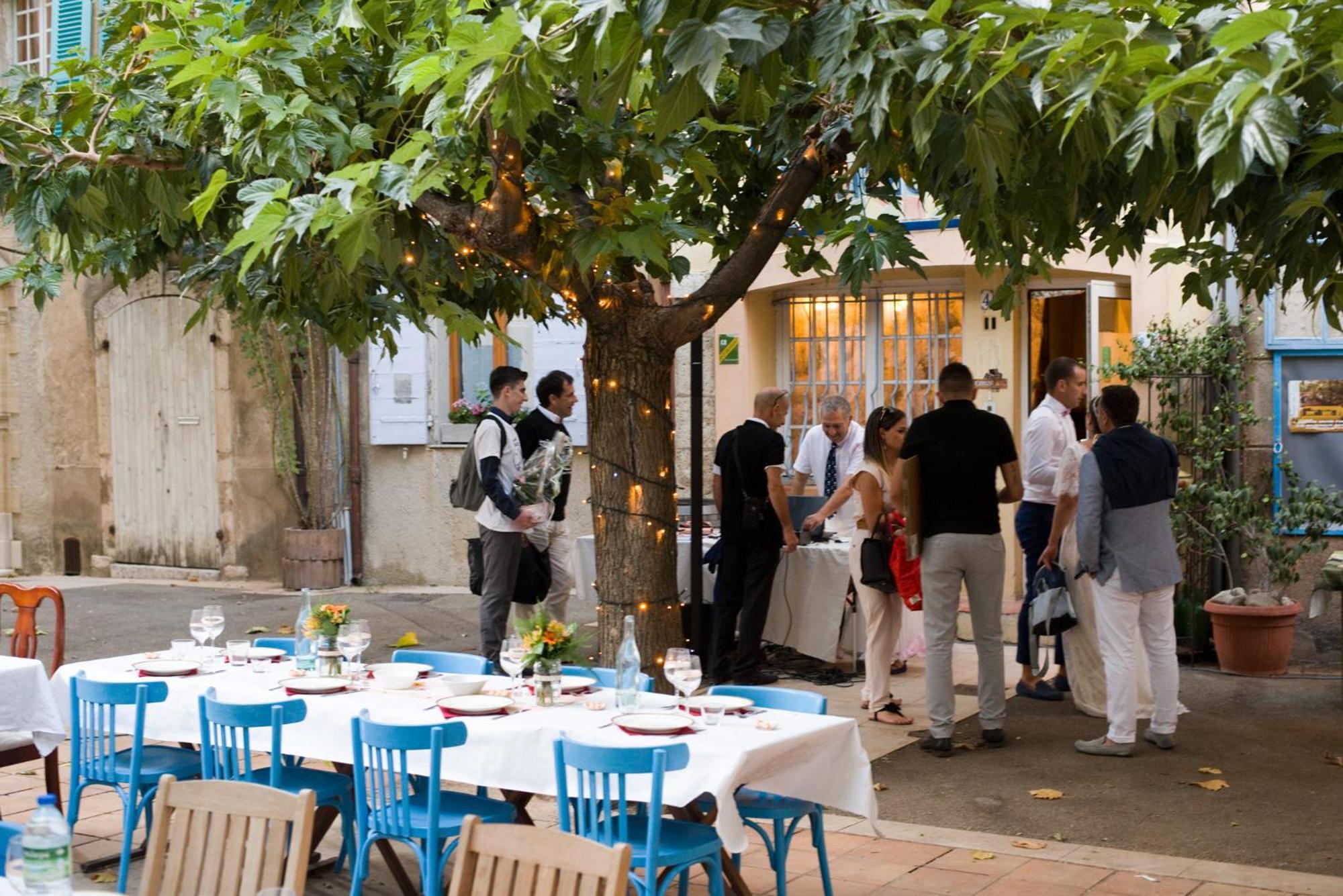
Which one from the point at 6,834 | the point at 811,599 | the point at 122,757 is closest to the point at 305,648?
the point at 122,757

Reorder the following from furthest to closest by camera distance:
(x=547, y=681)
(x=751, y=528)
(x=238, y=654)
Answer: (x=751, y=528)
(x=238, y=654)
(x=547, y=681)

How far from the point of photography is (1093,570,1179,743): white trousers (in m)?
7.43

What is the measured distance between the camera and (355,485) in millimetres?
14570

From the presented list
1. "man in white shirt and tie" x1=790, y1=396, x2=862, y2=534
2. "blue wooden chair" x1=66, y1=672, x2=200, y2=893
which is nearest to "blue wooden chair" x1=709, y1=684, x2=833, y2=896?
"blue wooden chair" x1=66, y1=672, x2=200, y2=893

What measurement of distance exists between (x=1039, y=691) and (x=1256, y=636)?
160 centimetres

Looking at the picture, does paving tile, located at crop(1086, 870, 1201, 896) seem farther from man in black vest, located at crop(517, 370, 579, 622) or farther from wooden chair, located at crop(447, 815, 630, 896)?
man in black vest, located at crop(517, 370, 579, 622)

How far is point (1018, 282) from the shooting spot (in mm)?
6656

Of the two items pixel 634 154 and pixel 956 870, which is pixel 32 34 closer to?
pixel 634 154

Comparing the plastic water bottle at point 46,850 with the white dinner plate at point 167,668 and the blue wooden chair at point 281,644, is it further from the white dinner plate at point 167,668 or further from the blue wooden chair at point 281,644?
the blue wooden chair at point 281,644

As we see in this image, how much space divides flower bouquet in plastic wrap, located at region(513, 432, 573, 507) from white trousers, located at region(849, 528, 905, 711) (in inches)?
71.1

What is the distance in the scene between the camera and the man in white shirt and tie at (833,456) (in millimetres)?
10219

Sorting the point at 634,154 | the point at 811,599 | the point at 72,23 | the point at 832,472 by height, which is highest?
the point at 72,23

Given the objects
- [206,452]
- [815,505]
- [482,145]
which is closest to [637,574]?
[482,145]

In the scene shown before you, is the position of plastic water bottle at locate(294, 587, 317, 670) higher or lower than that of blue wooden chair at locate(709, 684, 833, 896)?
higher
